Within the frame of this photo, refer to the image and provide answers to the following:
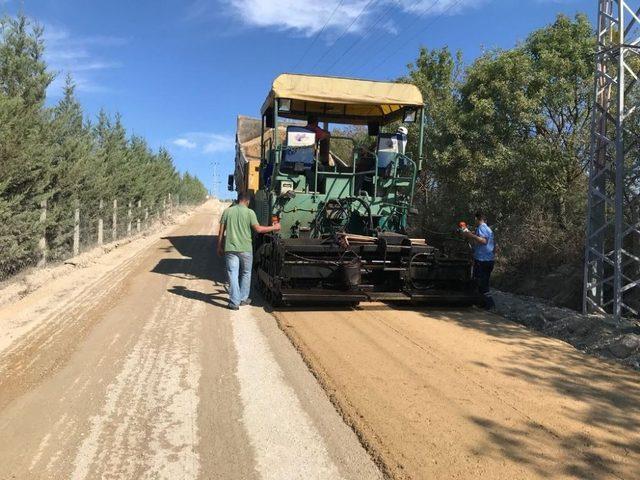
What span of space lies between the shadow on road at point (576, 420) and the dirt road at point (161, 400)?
3.60 feet

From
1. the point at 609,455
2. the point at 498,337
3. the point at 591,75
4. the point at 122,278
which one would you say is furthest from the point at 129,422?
the point at 591,75

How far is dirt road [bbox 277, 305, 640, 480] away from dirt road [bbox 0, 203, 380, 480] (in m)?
0.29

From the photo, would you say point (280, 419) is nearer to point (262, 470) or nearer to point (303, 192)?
point (262, 470)

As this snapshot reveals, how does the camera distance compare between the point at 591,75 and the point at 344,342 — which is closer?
the point at 344,342

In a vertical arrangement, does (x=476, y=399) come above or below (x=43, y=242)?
below

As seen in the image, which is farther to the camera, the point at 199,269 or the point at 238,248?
the point at 199,269

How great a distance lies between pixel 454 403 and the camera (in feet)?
14.2

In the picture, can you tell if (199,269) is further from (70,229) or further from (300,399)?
(300,399)

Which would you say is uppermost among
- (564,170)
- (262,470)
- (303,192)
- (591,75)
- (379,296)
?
(591,75)

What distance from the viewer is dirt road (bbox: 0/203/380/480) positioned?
131 inches

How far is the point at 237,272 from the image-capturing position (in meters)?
7.96

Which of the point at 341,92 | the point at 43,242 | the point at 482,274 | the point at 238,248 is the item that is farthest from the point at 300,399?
the point at 43,242

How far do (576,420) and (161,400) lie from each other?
3373mm

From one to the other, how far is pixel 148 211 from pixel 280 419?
25362mm
